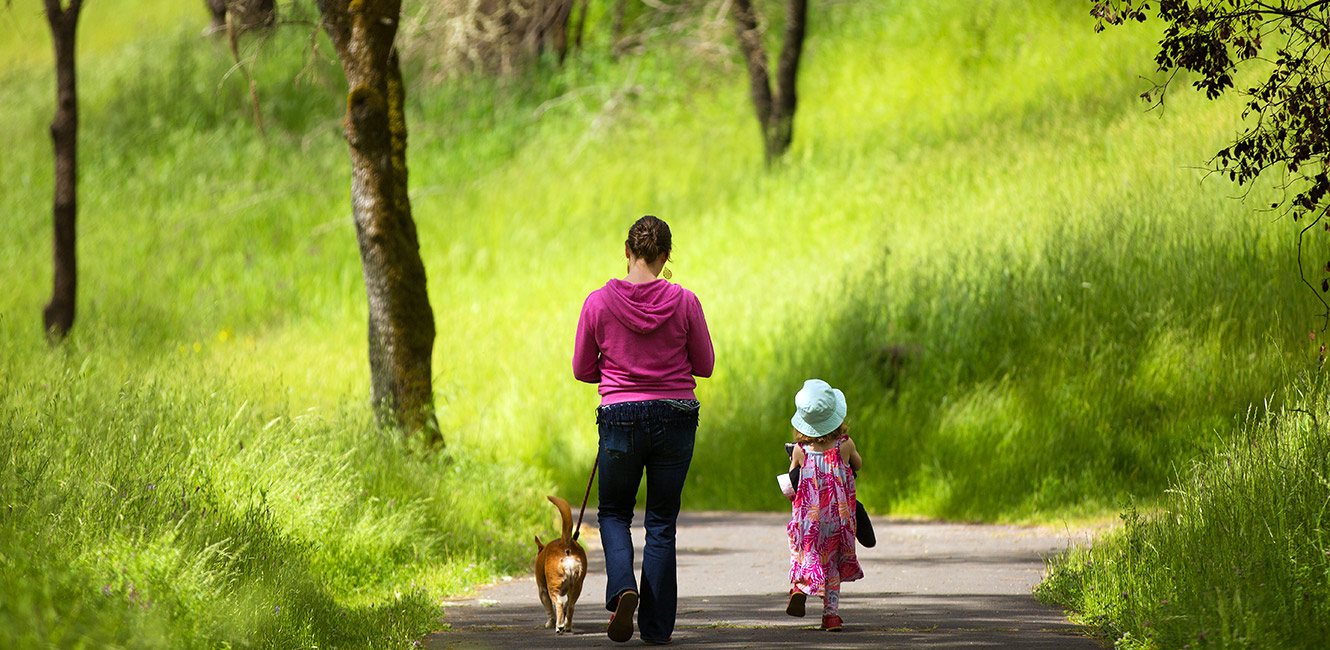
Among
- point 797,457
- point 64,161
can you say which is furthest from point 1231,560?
point 64,161

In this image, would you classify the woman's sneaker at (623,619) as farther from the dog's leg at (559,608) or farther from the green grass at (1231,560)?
the green grass at (1231,560)

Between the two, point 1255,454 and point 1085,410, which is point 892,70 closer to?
point 1085,410

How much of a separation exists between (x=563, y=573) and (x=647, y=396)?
1121mm

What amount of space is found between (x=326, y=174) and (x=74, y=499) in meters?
25.9

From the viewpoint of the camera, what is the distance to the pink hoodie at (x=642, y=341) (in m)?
6.70

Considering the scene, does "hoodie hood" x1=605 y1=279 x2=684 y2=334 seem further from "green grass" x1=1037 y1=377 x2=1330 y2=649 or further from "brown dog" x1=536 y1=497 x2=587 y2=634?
"green grass" x1=1037 y1=377 x2=1330 y2=649

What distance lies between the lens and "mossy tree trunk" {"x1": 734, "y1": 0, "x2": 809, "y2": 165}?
81.5ft

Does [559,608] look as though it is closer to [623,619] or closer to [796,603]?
[623,619]

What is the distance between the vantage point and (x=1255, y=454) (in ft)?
23.8

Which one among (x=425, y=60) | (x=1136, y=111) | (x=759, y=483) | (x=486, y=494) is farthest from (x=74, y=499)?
(x=425, y=60)

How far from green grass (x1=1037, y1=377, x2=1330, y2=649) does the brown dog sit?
2615 millimetres

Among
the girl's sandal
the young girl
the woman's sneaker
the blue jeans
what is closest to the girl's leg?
the young girl

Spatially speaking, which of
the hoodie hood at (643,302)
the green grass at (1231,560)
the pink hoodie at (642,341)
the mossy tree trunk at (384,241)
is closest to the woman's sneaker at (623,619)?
the pink hoodie at (642,341)

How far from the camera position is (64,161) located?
18594 millimetres
